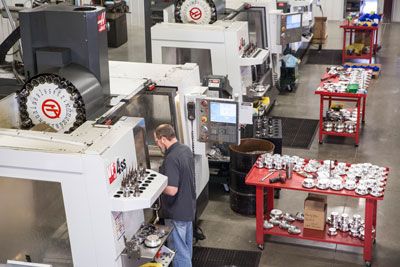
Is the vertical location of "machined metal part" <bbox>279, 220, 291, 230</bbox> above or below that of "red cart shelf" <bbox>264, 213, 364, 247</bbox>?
above

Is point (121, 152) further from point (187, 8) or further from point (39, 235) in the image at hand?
point (187, 8)

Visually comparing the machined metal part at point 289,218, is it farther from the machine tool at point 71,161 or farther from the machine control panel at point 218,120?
the machine tool at point 71,161

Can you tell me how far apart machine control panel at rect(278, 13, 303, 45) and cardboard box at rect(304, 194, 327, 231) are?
4093 millimetres

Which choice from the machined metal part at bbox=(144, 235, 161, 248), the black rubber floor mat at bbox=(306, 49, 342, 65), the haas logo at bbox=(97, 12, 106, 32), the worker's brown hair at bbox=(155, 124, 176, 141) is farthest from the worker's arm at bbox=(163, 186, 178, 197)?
the black rubber floor mat at bbox=(306, 49, 342, 65)

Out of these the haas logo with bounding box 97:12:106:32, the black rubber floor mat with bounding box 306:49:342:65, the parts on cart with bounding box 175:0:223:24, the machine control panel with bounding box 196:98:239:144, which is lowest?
the black rubber floor mat with bounding box 306:49:342:65

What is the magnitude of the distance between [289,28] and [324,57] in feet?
12.7

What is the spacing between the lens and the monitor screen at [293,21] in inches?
368

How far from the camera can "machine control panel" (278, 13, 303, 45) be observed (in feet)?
30.5

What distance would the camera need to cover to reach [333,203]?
681 cm

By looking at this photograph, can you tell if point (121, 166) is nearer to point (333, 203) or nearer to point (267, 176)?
point (267, 176)

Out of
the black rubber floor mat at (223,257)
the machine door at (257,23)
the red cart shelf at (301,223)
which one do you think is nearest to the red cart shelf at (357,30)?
the machine door at (257,23)

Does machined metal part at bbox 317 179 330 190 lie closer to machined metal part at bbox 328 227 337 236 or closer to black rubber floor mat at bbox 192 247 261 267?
machined metal part at bbox 328 227 337 236

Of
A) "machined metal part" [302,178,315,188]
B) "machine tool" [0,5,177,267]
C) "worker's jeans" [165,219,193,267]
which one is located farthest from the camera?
"machined metal part" [302,178,315,188]

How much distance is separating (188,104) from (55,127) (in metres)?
1.43
